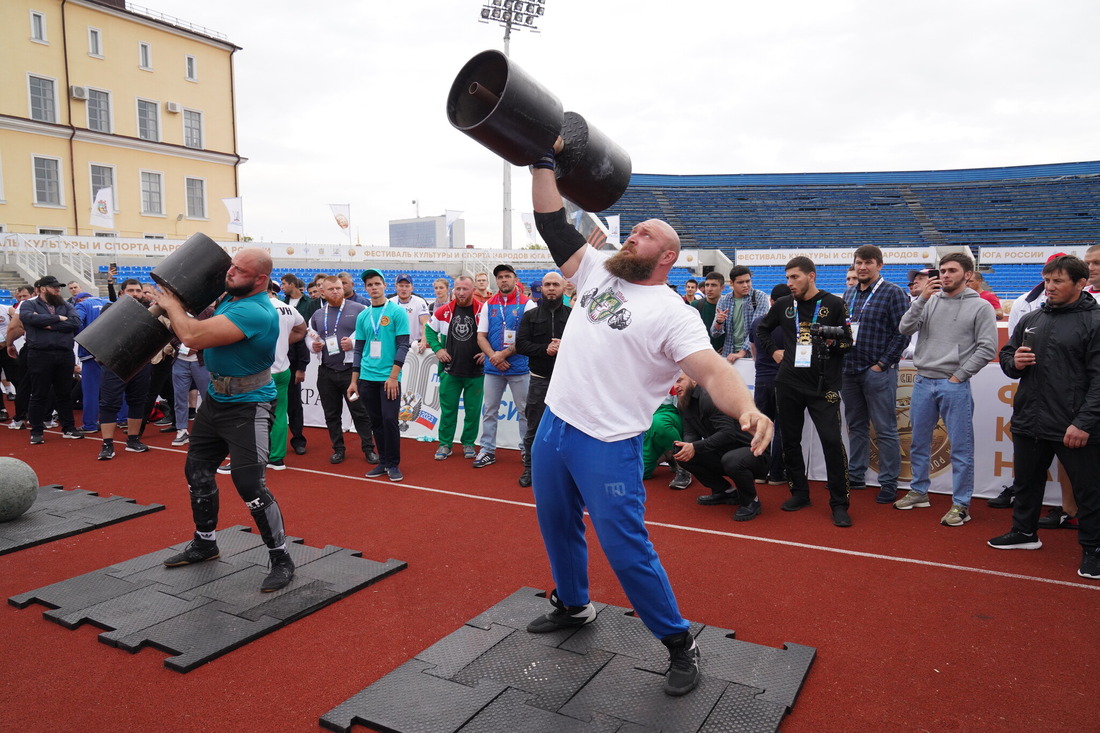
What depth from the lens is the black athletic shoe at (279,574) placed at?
13.6 ft

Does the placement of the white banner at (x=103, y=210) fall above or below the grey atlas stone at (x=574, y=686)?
above

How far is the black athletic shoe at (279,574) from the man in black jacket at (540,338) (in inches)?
110

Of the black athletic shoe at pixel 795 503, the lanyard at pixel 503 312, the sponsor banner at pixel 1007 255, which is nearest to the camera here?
the black athletic shoe at pixel 795 503

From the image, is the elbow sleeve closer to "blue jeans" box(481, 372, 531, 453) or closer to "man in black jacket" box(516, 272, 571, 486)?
"man in black jacket" box(516, 272, 571, 486)

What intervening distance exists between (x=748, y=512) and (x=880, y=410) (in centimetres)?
157

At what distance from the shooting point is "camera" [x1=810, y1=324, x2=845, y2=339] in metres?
5.52

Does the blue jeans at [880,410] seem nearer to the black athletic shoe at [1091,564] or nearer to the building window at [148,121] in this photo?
the black athletic shoe at [1091,564]

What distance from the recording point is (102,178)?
30516 millimetres

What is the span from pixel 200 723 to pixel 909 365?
635cm

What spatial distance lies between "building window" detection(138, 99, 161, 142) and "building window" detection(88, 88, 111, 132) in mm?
1288

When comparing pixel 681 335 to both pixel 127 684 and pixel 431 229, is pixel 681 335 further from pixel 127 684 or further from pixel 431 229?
pixel 431 229

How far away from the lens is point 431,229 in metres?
107

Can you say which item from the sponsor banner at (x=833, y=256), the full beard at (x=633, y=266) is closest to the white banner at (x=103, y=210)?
the sponsor banner at (x=833, y=256)

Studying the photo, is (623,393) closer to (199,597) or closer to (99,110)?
(199,597)
